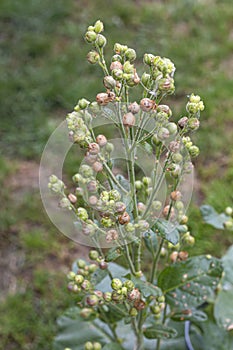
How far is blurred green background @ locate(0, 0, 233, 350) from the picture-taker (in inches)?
78.5

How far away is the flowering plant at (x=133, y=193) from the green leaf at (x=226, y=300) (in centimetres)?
1

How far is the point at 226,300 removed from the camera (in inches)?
55.6

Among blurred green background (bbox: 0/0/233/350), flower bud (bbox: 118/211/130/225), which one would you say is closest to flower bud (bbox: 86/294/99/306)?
flower bud (bbox: 118/211/130/225)

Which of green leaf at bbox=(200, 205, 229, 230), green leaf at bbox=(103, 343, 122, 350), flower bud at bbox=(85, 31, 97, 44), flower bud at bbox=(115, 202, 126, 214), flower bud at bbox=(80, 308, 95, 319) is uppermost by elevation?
flower bud at bbox=(85, 31, 97, 44)

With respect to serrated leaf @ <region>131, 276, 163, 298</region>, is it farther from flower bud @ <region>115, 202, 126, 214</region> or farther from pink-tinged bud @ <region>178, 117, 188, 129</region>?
pink-tinged bud @ <region>178, 117, 188, 129</region>

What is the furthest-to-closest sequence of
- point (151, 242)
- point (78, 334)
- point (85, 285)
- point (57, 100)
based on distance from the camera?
point (57, 100) → point (78, 334) → point (151, 242) → point (85, 285)

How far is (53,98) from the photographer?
2.62 meters

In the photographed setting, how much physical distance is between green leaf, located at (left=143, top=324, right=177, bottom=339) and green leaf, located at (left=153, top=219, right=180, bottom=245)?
9.5 inches

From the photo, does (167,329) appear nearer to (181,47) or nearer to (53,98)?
(53,98)

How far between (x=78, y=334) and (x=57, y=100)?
1367mm

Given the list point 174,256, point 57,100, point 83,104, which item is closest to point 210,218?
point 174,256

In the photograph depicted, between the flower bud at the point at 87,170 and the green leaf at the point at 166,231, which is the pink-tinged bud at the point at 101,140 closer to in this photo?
the flower bud at the point at 87,170

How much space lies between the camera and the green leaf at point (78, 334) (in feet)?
4.83

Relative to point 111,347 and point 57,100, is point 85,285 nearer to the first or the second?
point 111,347
